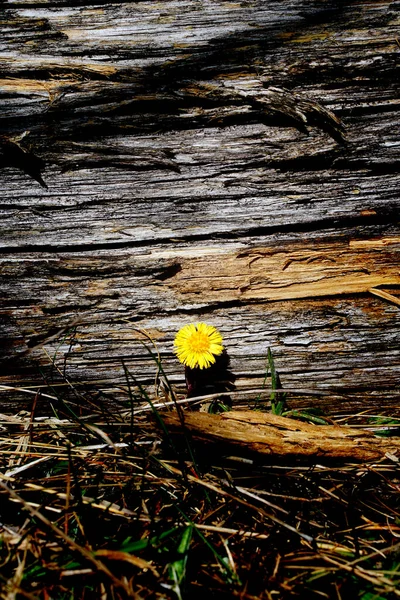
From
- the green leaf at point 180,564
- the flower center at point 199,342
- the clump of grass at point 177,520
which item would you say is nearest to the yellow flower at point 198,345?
the flower center at point 199,342

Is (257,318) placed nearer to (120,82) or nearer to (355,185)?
(355,185)

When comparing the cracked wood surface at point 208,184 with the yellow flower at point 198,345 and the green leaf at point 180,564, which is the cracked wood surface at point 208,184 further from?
the green leaf at point 180,564

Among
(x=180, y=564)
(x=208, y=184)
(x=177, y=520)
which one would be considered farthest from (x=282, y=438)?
(x=208, y=184)

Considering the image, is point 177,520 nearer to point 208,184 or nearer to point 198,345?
point 198,345

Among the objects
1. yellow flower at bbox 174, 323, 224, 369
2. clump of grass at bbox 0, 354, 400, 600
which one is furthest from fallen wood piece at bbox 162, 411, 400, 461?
yellow flower at bbox 174, 323, 224, 369

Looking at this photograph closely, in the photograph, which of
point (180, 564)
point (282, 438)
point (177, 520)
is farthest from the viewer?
point (282, 438)
